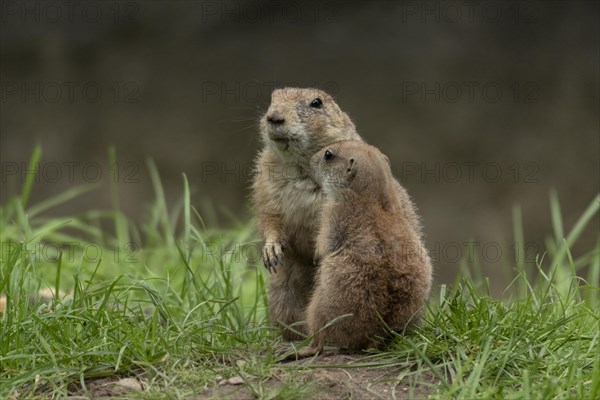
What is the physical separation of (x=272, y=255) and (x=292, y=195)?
14.2 inches

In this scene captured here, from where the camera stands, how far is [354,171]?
15.8ft

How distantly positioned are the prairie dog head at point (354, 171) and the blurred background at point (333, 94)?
18.4ft

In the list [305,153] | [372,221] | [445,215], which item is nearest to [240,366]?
[372,221]

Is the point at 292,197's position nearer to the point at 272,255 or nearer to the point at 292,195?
the point at 292,195

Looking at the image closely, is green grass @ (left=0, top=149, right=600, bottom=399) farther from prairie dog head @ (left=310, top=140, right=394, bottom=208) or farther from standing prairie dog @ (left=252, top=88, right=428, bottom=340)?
prairie dog head @ (left=310, top=140, right=394, bottom=208)

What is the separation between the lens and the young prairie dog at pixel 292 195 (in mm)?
5434

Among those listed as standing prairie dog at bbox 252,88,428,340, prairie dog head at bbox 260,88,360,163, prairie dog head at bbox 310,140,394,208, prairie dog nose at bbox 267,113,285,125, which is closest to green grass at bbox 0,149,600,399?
standing prairie dog at bbox 252,88,428,340

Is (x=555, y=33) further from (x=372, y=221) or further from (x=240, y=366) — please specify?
(x=240, y=366)

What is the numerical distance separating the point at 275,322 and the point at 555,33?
6.54m

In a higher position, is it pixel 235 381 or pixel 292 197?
pixel 292 197

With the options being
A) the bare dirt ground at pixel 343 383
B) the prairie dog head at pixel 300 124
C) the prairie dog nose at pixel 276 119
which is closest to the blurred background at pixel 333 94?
the prairie dog head at pixel 300 124

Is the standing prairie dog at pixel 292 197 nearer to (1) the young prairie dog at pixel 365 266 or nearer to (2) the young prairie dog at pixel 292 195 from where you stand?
(2) the young prairie dog at pixel 292 195

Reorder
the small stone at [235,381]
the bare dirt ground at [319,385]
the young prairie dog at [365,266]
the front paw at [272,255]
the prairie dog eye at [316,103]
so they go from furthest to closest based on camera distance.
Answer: the prairie dog eye at [316,103], the front paw at [272,255], the young prairie dog at [365,266], the small stone at [235,381], the bare dirt ground at [319,385]

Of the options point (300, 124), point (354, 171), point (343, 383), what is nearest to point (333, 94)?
point (300, 124)
